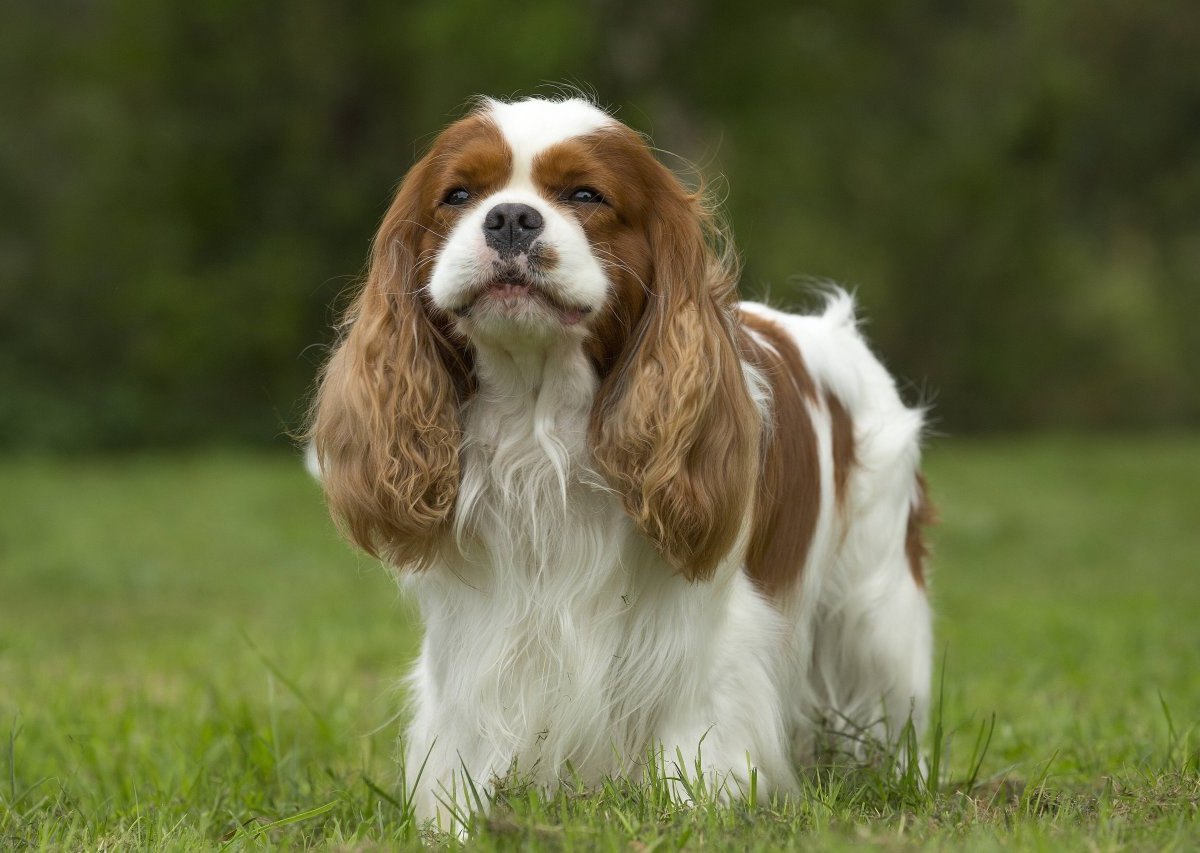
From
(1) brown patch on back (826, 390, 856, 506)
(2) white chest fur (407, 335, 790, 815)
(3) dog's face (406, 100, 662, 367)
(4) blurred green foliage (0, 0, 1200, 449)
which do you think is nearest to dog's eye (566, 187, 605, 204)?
(3) dog's face (406, 100, 662, 367)

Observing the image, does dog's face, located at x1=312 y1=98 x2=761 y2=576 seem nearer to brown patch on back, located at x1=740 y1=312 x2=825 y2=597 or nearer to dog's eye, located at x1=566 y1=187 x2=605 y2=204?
dog's eye, located at x1=566 y1=187 x2=605 y2=204

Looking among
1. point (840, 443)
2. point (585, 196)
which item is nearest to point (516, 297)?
point (585, 196)

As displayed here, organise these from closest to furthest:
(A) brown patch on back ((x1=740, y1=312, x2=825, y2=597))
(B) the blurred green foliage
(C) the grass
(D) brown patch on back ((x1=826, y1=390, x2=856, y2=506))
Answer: (C) the grass → (A) brown patch on back ((x1=740, y1=312, x2=825, y2=597)) → (D) brown patch on back ((x1=826, y1=390, x2=856, y2=506)) → (B) the blurred green foliage

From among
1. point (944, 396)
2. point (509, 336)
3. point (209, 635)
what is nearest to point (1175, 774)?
point (509, 336)

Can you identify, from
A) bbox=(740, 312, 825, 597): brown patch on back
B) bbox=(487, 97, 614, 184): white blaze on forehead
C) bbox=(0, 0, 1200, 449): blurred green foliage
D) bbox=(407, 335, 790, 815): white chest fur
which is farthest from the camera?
bbox=(0, 0, 1200, 449): blurred green foliage

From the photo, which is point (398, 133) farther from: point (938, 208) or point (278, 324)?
point (938, 208)

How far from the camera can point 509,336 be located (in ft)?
9.84

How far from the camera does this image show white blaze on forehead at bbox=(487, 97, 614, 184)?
10.0ft

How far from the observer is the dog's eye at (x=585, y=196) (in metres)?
3.06

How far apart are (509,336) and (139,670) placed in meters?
3.23

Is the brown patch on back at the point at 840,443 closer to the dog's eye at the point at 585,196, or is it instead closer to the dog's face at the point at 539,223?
the dog's face at the point at 539,223

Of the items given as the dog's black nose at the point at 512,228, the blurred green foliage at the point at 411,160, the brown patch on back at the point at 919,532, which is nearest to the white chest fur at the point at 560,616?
the dog's black nose at the point at 512,228

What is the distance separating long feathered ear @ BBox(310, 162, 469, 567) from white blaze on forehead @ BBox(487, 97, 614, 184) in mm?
260

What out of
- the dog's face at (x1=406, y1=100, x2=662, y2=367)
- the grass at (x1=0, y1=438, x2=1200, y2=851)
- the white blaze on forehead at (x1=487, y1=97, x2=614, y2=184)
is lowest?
the grass at (x1=0, y1=438, x2=1200, y2=851)
